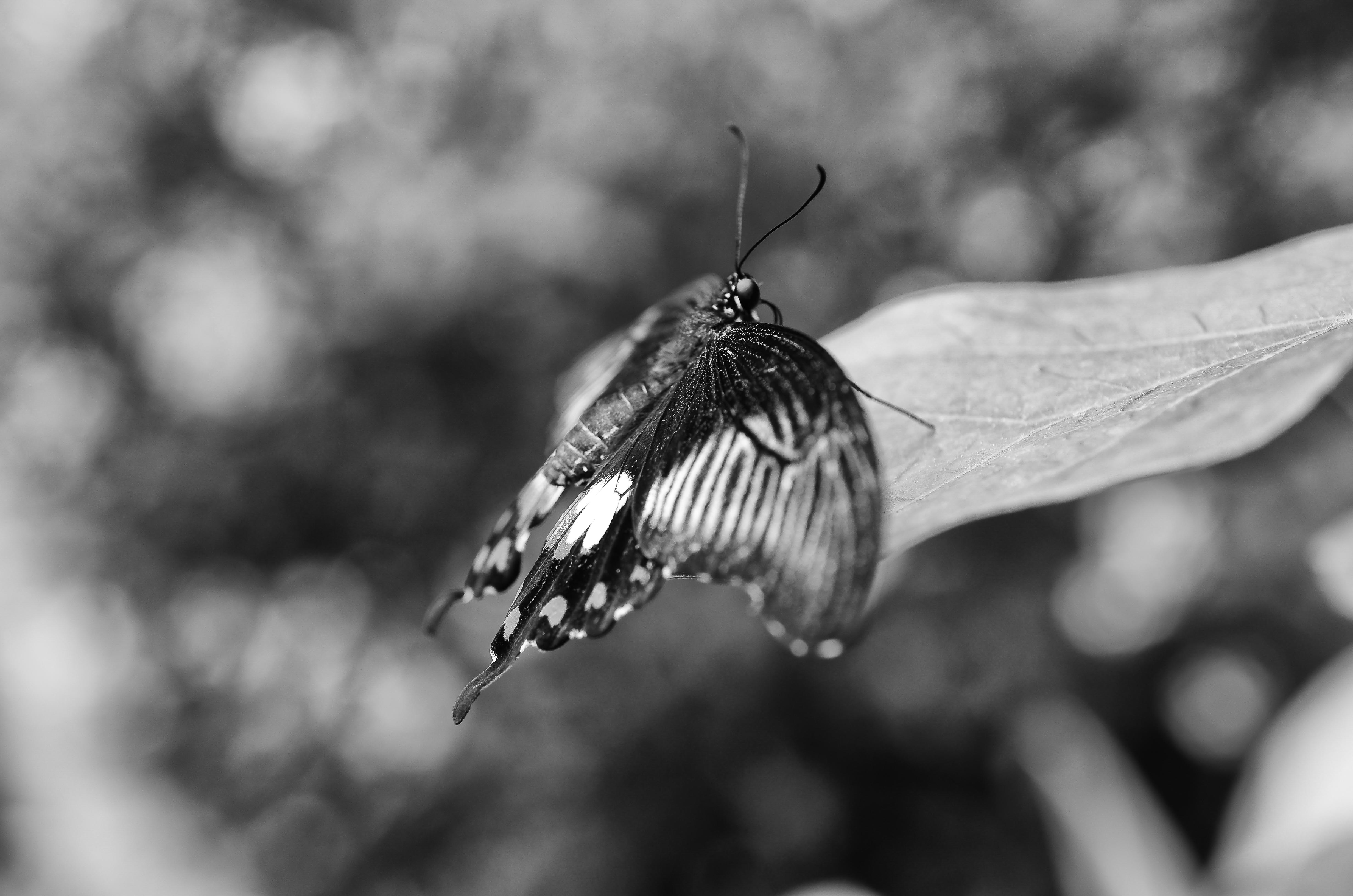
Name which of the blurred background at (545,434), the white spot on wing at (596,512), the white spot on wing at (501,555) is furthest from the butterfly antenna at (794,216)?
the blurred background at (545,434)

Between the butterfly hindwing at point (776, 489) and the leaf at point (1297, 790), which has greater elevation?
the butterfly hindwing at point (776, 489)

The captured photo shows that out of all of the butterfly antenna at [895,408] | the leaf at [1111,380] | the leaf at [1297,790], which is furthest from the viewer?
the leaf at [1297,790]

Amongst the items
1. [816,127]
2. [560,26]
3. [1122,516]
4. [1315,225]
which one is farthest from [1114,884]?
[560,26]

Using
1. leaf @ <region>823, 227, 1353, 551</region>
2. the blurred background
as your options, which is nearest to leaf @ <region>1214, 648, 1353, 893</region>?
the blurred background

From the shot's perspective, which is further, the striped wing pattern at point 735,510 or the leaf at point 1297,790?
the leaf at point 1297,790

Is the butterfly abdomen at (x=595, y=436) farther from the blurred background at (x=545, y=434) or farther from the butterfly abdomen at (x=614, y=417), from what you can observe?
the blurred background at (x=545, y=434)

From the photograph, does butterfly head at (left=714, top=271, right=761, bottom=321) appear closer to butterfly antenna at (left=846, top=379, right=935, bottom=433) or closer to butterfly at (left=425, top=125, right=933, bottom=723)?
butterfly at (left=425, top=125, right=933, bottom=723)

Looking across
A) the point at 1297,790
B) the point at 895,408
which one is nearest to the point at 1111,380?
the point at 895,408
